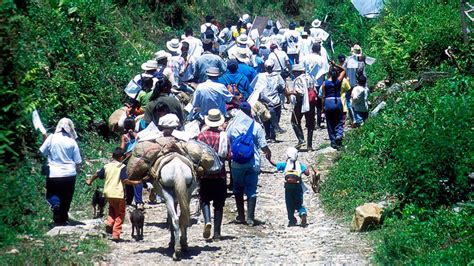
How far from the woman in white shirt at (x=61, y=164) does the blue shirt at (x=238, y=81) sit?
5.38 metres

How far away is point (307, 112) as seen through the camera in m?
20.8

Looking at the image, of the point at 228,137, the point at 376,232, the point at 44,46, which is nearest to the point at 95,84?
the point at 44,46

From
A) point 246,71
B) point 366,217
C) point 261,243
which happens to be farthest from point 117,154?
point 246,71

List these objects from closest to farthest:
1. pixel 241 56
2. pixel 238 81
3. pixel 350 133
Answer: pixel 238 81 < pixel 350 133 < pixel 241 56

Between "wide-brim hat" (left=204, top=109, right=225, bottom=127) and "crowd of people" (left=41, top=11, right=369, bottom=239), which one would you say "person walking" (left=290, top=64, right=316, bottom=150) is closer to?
"crowd of people" (left=41, top=11, right=369, bottom=239)

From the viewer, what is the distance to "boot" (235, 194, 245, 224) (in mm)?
15438

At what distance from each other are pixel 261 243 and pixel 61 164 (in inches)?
116

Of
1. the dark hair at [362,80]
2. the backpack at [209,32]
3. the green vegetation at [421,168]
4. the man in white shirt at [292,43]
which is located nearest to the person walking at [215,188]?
the green vegetation at [421,168]

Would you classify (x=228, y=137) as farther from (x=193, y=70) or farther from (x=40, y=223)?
(x=193, y=70)

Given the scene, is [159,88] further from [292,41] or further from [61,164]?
[292,41]

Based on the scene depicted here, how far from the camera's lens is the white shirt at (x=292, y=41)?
98.4 feet

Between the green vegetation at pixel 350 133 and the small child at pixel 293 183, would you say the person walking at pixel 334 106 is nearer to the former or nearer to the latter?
the green vegetation at pixel 350 133

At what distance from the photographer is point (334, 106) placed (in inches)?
794

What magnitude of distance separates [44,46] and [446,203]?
365 inches
